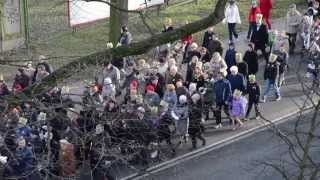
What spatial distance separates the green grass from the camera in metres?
22.4

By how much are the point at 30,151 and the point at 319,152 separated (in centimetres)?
714

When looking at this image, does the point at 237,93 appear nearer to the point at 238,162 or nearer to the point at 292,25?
the point at 238,162

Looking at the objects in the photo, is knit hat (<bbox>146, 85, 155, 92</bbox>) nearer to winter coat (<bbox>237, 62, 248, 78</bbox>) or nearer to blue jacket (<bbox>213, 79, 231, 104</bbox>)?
blue jacket (<bbox>213, 79, 231, 104</bbox>)

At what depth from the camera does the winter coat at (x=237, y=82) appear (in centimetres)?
1752

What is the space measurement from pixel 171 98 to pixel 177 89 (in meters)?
0.38

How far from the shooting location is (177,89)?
16609mm

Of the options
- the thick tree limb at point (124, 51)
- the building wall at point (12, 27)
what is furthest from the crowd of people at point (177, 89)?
the building wall at point (12, 27)

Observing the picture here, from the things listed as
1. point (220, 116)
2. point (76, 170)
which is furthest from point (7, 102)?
point (220, 116)

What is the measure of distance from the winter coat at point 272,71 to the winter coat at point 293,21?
364 cm

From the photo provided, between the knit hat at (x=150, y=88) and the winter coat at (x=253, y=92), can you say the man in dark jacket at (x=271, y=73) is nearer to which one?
the winter coat at (x=253, y=92)

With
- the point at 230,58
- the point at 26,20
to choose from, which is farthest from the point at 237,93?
the point at 26,20

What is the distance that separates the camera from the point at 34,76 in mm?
16828

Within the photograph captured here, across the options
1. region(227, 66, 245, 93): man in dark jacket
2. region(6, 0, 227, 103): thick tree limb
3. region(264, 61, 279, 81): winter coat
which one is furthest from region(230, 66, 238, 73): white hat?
region(6, 0, 227, 103): thick tree limb

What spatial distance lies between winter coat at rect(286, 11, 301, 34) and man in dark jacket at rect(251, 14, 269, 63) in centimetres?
149
